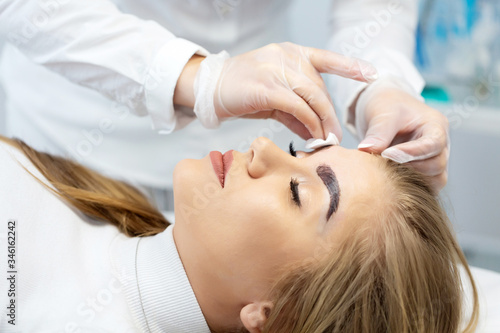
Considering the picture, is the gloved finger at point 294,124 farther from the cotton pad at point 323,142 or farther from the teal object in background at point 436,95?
the teal object in background at point 436,95

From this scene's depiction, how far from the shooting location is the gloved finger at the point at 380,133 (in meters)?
1.01

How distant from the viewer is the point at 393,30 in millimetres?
1311

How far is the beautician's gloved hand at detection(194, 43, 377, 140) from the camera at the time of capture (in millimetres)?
997

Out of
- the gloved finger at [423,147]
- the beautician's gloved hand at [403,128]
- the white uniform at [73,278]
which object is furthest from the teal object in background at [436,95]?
the white uniform at [73,278]

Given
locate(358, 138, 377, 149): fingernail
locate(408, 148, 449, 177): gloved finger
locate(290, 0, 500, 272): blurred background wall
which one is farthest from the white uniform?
locate(290, 0, 500, 272): blurred background wall

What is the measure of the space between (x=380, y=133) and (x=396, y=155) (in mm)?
89

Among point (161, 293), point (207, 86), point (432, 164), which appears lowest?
point (161, 293)

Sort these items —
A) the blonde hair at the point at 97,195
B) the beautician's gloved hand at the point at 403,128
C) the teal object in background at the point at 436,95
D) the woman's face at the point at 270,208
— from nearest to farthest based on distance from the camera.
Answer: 1. the woman's face at the point at 270,208
2. the beautician's gloved hand at the point at 403,128
3. the blonde hair at the point at 97,195
4. the teal object in background at the point at 436,95

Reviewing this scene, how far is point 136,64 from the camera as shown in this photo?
42.8 inches

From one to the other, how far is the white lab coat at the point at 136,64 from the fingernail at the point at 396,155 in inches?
11.1

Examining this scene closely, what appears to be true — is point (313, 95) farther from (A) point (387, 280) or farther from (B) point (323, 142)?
(A) point (387, 280)

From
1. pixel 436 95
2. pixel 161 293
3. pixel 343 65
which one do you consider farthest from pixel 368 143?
pixel 436 95

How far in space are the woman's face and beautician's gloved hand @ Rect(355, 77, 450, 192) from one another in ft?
0.27

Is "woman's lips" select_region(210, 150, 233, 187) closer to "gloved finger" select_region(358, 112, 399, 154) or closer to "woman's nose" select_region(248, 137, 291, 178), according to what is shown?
"woman's nose" select_region(248, 137, 291, 178)
